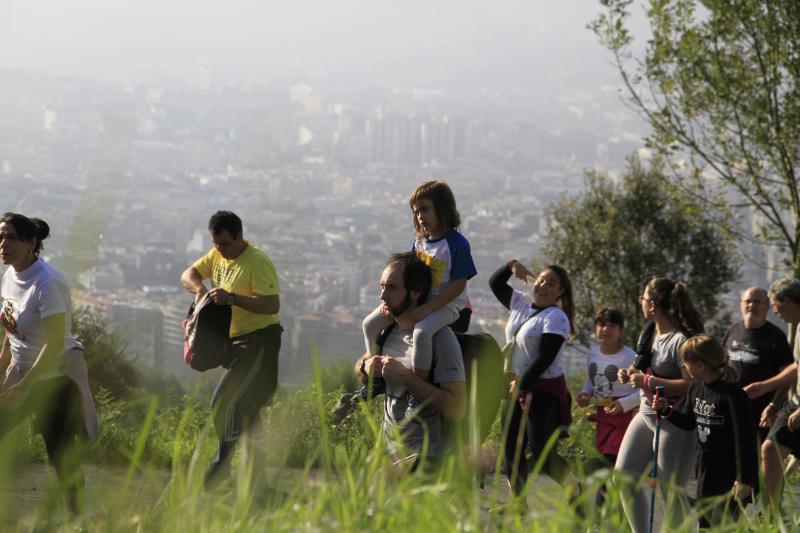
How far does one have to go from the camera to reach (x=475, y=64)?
128375mm

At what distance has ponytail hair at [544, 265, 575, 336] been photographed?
645 centimetres

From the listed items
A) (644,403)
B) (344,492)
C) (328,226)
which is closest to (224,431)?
(644,403)

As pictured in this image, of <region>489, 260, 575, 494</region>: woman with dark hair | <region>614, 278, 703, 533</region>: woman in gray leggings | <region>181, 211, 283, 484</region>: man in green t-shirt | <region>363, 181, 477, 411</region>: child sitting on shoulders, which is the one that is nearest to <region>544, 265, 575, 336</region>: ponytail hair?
<region>489, 260, 575, 494</region>: woman with dark hair

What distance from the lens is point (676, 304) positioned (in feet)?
18.9

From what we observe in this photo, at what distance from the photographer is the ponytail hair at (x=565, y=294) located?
6447 mm

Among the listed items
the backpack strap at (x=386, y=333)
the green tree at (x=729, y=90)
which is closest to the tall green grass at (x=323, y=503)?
the backpack strap at (x=386, y=333)

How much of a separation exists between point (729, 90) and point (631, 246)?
10.5m

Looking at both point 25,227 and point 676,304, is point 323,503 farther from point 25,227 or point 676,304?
point 676,304

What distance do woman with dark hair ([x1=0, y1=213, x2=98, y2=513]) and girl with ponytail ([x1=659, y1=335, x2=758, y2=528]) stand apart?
2.79 meters

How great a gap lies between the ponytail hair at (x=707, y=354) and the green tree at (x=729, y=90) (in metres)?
9.45

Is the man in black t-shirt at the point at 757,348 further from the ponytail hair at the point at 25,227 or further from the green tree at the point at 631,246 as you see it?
the green tree at the point at 631,246

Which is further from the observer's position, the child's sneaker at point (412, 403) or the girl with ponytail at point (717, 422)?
the girl with ponytail at point (717, 422)

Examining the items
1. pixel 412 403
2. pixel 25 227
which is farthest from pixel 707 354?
pixel 25 227

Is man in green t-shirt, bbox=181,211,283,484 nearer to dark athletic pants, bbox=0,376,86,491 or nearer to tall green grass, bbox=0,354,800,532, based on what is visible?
dark athletic pants, bbox=0,376,86,491
